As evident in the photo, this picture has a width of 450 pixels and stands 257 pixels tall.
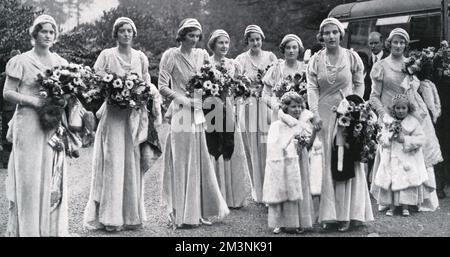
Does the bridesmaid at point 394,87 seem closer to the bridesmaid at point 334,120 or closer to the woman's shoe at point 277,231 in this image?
the bridesmaid at point 334,120

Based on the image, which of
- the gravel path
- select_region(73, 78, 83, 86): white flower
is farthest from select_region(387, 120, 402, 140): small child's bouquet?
select_region(73, 78, 83, 86): white flower

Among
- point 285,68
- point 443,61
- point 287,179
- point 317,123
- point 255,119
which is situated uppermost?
point 443,61

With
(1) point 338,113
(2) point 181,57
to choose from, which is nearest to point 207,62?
(2) point 181,57

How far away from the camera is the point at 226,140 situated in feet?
28.6

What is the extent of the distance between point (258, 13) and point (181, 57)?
17.5 metres

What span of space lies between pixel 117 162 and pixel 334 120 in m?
2.81

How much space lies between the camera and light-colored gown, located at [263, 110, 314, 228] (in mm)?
7699

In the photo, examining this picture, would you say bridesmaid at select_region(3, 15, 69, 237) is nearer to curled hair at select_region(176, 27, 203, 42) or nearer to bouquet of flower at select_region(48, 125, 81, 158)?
bouquet of flower at select_region(48, 125, 81, 158)

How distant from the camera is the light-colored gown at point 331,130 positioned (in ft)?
26.1

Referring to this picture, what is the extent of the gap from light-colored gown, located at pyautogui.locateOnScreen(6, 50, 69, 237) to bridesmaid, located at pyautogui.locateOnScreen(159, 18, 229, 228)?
2.00 m

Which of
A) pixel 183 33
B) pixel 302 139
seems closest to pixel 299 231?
pixel 302 139

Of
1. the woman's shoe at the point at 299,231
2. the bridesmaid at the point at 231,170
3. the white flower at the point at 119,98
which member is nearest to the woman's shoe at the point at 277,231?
the woman's shoe at the point at 299,231

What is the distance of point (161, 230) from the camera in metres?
8.16

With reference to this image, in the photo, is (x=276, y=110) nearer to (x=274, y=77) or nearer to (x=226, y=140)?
(x=274, y=77)
